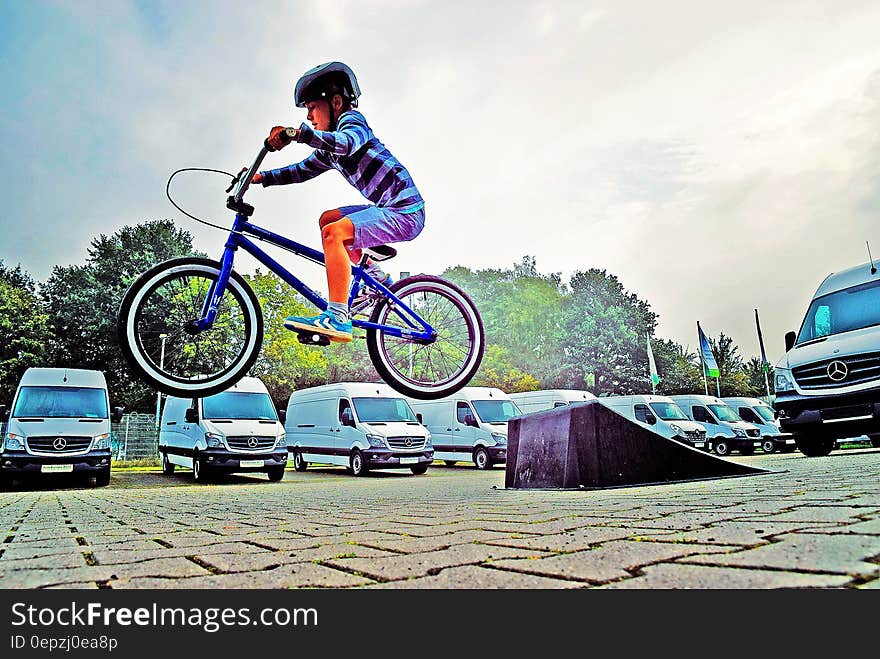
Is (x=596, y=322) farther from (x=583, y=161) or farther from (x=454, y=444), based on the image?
(x=583, y=161)

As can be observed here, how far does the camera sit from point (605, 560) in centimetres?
217

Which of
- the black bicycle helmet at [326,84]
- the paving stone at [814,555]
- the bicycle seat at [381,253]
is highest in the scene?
the black bicycle helmet at [326,84]

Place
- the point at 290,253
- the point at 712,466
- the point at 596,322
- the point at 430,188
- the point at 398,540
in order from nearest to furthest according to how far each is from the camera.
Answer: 1. the point at 398,540
2. the point at 290,253
3. the point at 430,188
4. the point at 712,466
5. the point at 596,322

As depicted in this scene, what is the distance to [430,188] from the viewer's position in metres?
4.91

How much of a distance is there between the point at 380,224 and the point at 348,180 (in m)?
0.50

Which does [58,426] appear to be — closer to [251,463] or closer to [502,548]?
[251,463]

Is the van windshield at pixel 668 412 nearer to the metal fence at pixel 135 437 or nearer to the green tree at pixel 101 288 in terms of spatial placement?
the metal fence at pixel 135 437

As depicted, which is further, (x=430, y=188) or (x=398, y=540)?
(x=430, y=188)

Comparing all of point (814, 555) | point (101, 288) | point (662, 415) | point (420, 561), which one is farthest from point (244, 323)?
point (662, 415)

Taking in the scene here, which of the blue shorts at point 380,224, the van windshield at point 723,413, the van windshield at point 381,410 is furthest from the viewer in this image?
the van windshield at point 723,413

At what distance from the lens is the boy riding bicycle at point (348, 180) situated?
14.2 ft

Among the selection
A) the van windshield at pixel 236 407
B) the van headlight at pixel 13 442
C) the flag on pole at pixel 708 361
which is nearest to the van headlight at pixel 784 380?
the flag on pole at pixel 708 361

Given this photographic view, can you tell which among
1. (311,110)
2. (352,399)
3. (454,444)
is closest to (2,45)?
(311,110)

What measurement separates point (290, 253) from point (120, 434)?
71.1 ft
